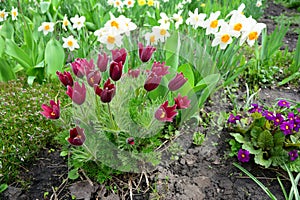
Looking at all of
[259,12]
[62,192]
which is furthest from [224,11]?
[62,192]

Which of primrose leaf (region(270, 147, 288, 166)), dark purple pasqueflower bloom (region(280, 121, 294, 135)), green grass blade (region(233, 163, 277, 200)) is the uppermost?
dark purple pasqueflower bloom (region(280, 121, 294, 135))

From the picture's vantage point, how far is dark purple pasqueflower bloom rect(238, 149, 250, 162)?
1.72 m

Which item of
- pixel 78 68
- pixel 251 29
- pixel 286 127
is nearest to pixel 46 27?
pixel 78 68

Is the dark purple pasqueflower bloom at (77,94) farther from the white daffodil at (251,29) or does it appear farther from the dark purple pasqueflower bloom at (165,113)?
the white daffodil at (251,29)

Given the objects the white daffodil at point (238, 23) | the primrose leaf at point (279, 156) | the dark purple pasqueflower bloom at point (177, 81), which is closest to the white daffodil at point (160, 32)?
the white daffodil at point (238, 23)

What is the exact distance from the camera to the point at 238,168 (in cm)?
175

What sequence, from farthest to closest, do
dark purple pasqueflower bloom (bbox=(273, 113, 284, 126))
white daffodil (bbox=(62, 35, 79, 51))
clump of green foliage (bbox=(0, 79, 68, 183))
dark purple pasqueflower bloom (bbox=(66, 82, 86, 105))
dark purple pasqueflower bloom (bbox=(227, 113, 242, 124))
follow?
white daffodil (bbox=(62, 35, 79, 51)) → dark purple pasqueflower bloom (bbox=(227, 113, 242, 124)) → dark purple pasqueflower bloom (bbox=(273, 113, 284, 126)) → clump of green foliage (bbox=(0, 79, 68, 183)) → dark purple pasqueflower bloom (bbox=(66, 82, 86, 105))

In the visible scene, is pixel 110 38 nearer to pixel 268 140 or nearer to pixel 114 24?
pixel 114 24

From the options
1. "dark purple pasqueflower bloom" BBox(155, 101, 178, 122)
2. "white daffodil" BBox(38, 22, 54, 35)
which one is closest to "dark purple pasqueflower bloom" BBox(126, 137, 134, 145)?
"dark purple pasqueflower bloom" BBox(155, 101, 178, 122)

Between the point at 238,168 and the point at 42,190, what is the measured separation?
39.0 inches

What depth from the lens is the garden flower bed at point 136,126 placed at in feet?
Result: 4.85

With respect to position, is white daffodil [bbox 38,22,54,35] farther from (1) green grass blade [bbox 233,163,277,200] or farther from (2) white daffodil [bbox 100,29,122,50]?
(1) green grass blade [bbox 233,163,277,200]

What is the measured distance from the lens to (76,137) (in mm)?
1287

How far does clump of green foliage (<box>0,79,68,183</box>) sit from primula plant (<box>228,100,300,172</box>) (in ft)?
3.27
